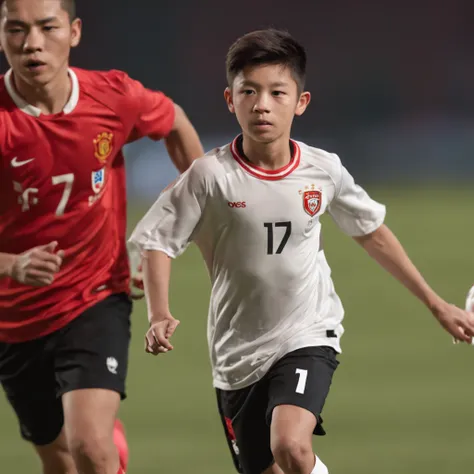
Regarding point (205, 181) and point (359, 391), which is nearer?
point (205, 181)

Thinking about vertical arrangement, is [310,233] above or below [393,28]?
below

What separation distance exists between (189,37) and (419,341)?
2072cm

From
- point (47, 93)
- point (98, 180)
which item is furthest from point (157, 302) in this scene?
point (47, 93)

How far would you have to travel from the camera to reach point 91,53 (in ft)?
91.2

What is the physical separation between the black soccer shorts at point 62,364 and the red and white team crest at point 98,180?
45 centimetres

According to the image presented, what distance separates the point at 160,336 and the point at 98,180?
992 millimetres

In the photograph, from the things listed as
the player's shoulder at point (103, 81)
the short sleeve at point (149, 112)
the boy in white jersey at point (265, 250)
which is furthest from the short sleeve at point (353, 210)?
the player's shoulder at point (103, 81)

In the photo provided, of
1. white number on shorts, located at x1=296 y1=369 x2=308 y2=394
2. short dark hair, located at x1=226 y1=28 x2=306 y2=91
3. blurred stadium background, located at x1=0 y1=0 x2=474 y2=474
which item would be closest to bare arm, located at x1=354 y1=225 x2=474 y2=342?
white number on shorts, located at x1=296 y1=369 x2=308 y2=394

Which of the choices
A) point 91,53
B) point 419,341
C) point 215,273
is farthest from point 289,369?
point 91,53

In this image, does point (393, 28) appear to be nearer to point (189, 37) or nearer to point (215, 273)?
point (189, 37)

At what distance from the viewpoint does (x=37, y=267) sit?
4406 millimetres

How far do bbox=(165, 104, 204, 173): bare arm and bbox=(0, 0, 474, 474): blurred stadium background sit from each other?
1.71m

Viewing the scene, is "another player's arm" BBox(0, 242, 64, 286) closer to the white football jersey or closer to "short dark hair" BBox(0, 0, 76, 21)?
the white football jersey

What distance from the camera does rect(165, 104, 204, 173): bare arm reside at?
551 cm
